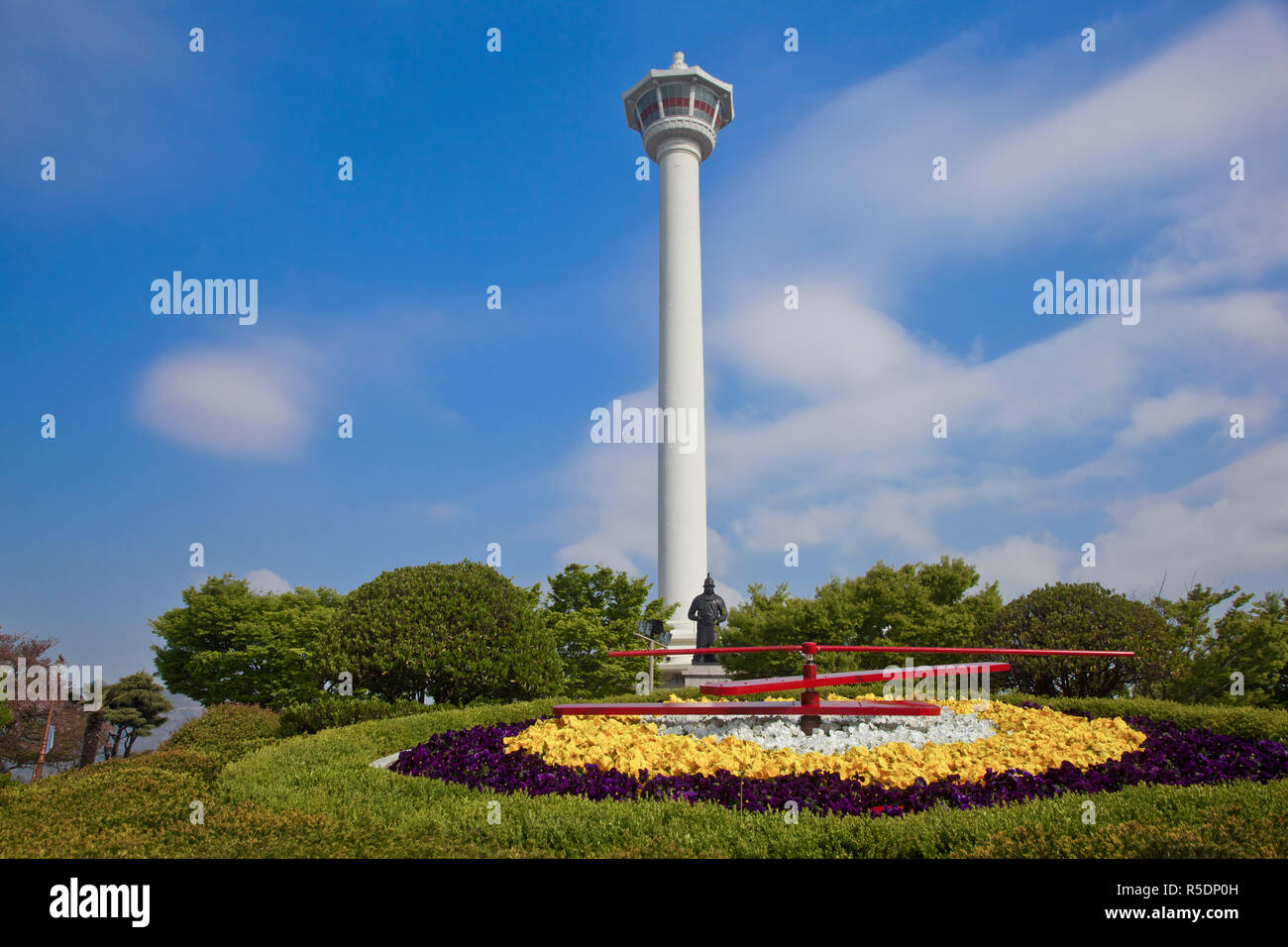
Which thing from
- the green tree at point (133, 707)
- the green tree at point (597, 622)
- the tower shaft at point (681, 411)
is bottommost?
the green tree at point (133, 707)

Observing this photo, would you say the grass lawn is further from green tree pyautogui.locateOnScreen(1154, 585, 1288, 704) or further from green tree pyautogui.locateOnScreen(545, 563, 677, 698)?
green tree pyautogui.locateOnScreen(545, 563, 677, 698)

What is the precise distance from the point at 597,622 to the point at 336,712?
13.8 metres

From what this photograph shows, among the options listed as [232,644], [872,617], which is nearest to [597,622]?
[872,617]

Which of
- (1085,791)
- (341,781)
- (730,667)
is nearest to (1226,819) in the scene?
(1085,791)

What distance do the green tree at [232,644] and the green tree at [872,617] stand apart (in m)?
14.2

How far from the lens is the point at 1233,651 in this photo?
56.4 ft

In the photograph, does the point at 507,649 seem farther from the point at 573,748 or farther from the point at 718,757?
the point at 718,757

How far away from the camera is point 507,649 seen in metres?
12.8

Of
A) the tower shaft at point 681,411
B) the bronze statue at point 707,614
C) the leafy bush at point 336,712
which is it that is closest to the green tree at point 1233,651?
the bronze statue at point 707,614

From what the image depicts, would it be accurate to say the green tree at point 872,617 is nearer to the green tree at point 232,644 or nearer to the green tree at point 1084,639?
the green tree at point 1084,639

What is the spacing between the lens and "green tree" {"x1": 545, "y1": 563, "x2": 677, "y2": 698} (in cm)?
2383

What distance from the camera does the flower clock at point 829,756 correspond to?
6.51 metres

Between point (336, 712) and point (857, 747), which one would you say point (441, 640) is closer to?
point (336, 712)

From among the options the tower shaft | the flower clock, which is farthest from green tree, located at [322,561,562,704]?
the tower shaft
